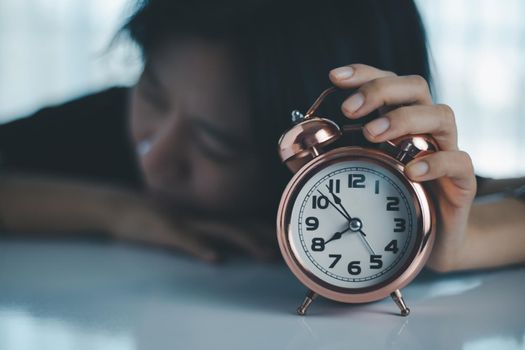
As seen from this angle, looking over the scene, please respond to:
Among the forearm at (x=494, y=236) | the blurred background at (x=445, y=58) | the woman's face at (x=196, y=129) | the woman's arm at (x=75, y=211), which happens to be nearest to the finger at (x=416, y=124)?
the forearm at (x=494, y=236)

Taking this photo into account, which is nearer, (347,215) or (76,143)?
(347,215)

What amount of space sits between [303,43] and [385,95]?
1.15 ft

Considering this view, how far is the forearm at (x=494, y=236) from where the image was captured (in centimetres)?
97

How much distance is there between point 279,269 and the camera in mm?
1089

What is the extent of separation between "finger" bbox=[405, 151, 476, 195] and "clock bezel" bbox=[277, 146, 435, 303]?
2cm

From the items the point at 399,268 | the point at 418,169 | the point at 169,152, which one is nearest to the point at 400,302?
the point at 399,268

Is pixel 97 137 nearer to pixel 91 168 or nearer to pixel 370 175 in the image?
pixel 91 168

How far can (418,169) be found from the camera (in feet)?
2.51

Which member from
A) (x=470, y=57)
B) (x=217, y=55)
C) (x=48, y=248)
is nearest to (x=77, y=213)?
(x=48, y=248)

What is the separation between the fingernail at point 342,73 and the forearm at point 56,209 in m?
0.80

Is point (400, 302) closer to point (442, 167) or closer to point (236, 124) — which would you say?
point (442, 167)

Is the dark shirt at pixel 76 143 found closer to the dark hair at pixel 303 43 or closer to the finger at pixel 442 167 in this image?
the dark hair at pixel 303 43

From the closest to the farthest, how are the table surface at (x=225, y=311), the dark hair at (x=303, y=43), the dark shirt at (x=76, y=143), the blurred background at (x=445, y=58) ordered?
the table surface at (x=225, y=311), the dark hair at (x=303, y=43), the dark shirt at (x=76, y=143), the blurred background at (x=445, y=58)

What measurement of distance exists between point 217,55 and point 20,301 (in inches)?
23.2
